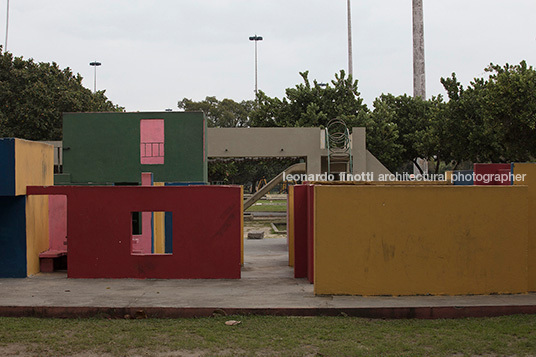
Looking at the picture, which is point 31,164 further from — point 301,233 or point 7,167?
point 301,233

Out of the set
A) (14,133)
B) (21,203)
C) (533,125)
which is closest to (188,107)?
(14,133)

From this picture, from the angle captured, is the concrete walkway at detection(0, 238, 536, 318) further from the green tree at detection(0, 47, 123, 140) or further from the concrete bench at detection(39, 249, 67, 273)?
the green tree at detection(0, 47, 123, 140)

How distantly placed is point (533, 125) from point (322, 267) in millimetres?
15200

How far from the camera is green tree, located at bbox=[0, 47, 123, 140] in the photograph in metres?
34.8

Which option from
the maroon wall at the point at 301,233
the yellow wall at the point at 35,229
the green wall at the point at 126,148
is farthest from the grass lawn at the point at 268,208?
the yellow wall at the point at 35,229

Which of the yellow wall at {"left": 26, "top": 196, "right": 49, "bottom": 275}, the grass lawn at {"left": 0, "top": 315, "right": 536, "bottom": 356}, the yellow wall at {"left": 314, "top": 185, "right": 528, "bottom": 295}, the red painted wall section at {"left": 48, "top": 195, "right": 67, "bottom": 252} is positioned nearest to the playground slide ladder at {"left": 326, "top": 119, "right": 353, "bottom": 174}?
the red painted wall section at {"left": 48, "top": 195, "right": 67, "bottom": 252}

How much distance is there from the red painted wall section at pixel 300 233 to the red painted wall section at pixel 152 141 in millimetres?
5839

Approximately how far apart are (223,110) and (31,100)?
117 feet

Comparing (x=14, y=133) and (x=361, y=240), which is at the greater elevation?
(x=14, y=133)

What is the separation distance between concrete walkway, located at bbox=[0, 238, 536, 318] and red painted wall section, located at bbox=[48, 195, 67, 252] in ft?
7.94

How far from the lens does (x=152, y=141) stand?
53.6ft

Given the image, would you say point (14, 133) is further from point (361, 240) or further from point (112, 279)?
point (361, 240)

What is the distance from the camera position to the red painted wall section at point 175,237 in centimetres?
1137

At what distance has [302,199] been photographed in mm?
11828
